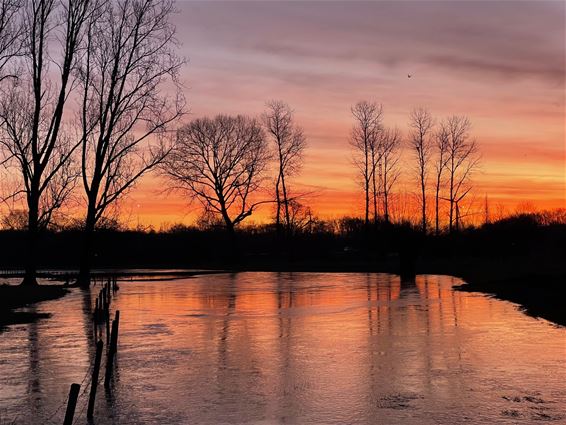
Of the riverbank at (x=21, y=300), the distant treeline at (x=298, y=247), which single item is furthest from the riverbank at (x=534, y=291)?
the riverbank at (x=21, y=300)

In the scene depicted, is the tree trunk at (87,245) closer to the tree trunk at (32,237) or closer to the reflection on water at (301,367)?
the tree trunk at (32,237)

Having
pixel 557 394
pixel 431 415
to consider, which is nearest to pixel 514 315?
pixel 557 394

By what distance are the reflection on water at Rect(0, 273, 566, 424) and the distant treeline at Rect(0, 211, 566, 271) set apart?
95.7 feet

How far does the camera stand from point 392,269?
189ft

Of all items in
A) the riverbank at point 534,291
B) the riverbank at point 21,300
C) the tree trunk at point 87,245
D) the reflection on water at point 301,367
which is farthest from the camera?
the tree trunk at point 87,245

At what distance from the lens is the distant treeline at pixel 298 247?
6900 centimetres

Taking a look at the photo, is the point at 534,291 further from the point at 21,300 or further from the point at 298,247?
the point at 298,247

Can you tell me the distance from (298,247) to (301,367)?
73.9 m

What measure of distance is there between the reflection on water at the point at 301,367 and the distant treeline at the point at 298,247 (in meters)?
29.2

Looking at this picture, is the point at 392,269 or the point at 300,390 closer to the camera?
the point at 300,390

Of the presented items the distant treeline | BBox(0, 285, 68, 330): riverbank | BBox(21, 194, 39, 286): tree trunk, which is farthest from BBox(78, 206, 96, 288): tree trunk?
the distant treeline

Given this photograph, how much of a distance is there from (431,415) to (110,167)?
3678cm

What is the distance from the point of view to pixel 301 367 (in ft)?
42.0

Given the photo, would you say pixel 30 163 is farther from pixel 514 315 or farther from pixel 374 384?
pixel 374 384
